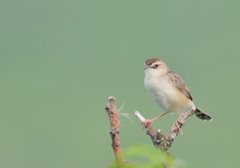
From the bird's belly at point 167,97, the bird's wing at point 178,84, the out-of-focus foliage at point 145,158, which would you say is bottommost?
the out-of-focus foliage at point 145,158

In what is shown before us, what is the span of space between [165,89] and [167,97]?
13 centimetres

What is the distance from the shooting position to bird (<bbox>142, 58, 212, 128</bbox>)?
7.67 meters

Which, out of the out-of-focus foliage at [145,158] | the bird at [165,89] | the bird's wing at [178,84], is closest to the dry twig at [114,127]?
the out-of-focus foliage at [145,158]

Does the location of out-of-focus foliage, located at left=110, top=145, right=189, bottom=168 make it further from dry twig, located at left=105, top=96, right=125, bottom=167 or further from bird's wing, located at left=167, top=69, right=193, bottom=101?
bird's wing, located at left=167, top=69, right=193, bottom=101

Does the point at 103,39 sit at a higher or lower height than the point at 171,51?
higher

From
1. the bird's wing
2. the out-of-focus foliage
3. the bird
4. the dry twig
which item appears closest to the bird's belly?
the bird

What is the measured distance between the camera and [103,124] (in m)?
26.7

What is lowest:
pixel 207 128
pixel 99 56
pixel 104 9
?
pixel 207 128

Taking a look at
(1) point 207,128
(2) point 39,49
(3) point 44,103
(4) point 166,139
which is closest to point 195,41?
(2) point 39,49

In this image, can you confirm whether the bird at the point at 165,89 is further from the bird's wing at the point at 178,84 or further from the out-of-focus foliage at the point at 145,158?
the out-of-focus foliage at the point at 145,158

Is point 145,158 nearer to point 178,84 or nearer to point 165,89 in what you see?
point 165,89

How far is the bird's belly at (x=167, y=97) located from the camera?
7656 mm

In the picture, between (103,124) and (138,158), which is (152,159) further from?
(103,124)

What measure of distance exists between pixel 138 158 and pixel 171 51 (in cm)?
3159
